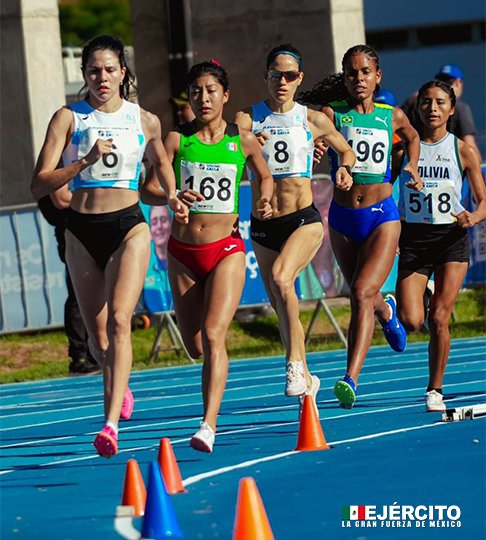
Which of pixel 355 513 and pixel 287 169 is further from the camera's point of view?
pixel 287 169

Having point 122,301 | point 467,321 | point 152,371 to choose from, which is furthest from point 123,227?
point 467,321

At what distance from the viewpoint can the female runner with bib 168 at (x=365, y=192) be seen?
464 inches

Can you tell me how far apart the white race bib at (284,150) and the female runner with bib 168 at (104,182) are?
4.85 feet

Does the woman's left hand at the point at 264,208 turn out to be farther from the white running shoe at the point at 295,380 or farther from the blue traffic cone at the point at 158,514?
the blue traffic cone at the point at 158,514

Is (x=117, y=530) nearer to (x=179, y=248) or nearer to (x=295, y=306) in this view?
(x=179, y=248)

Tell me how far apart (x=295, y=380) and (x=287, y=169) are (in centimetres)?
145

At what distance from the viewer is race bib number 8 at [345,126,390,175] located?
11969 mm

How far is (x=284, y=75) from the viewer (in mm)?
11555

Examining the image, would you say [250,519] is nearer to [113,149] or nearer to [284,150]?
[113,149]

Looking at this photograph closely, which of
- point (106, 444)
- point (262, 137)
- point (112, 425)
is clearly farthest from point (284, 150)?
point (106, 444)

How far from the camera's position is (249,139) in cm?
1072

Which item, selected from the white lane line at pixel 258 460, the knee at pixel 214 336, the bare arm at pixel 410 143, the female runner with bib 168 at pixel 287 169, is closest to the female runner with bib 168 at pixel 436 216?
the bare arm at pixel 410 143

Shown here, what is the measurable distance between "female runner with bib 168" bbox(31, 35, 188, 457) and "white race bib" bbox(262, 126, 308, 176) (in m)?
1.48

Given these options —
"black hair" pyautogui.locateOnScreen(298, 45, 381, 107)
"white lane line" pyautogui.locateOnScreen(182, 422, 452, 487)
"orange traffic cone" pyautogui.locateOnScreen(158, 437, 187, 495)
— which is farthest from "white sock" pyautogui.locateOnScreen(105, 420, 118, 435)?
"black hair" pyautogui.locateOnScreen(298, 45, 381, 107)
